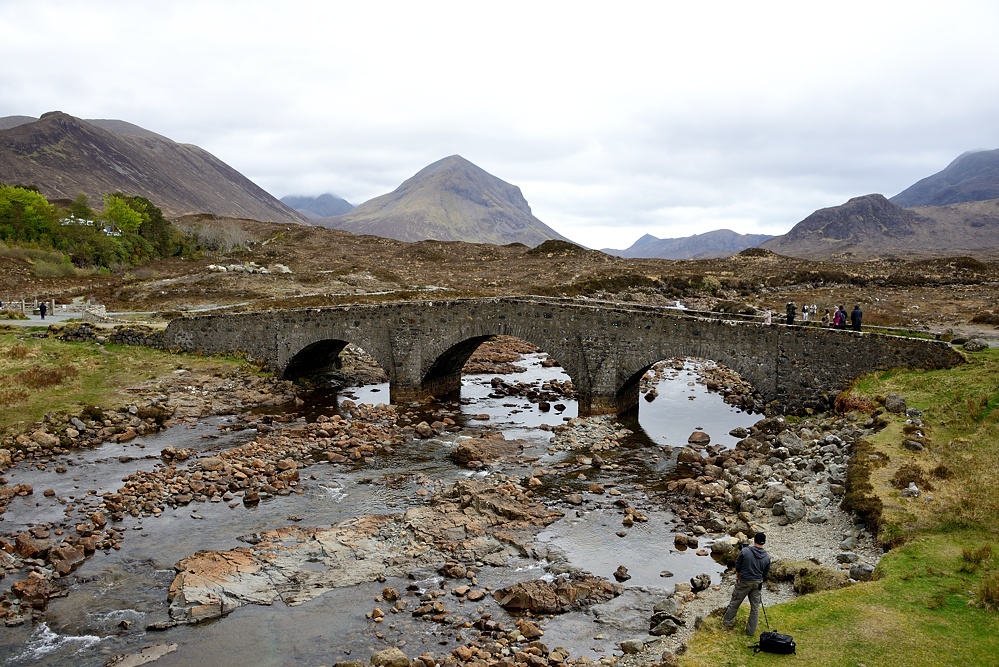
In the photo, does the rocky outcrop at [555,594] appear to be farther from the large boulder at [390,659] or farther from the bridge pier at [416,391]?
the bridge pier at [416,391]

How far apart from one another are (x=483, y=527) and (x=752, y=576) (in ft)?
31.8

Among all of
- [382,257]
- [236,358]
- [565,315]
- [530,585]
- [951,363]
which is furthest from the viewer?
[382,257]

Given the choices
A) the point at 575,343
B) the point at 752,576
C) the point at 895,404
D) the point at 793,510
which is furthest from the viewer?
the point at 575,343

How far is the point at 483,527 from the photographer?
2011cm

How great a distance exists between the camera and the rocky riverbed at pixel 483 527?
604 inches

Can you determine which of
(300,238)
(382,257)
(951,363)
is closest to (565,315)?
(951,363)

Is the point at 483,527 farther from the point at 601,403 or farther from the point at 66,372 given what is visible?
the point at 66,372

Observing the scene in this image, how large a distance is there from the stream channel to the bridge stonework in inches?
117

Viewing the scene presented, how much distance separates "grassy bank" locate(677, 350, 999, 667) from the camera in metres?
11.2

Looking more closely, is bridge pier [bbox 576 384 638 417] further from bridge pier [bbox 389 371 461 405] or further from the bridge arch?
bridge pier [bbox 389 371 461 405]

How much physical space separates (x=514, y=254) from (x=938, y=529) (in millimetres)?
89607

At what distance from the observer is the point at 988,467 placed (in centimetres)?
1709

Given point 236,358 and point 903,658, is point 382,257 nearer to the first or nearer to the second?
point 236,358

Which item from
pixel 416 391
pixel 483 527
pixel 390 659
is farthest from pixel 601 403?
pixel 390 659
